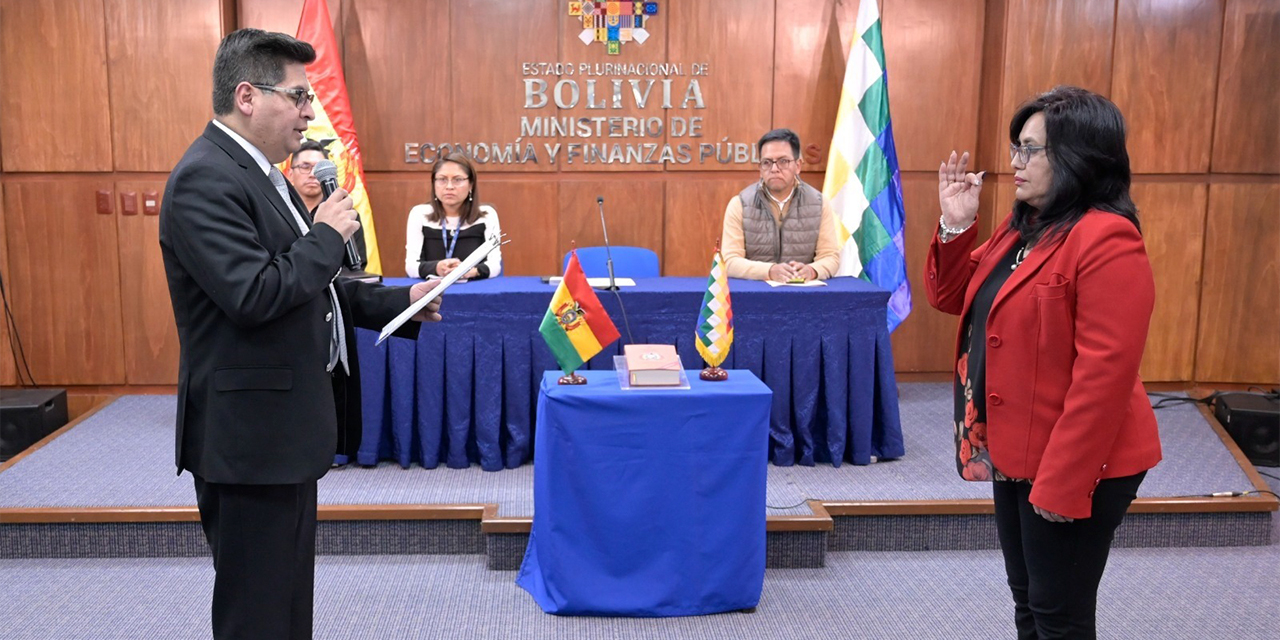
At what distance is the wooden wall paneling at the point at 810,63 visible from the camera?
213 inches

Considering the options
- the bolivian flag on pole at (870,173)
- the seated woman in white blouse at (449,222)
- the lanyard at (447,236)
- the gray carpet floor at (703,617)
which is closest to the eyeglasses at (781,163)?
the bolivian flag on pole at (870,173)

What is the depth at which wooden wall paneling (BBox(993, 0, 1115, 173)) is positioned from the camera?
206 inches

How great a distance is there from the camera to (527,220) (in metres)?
5.51

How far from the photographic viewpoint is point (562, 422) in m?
2.94

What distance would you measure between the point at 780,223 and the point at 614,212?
128 centimetres

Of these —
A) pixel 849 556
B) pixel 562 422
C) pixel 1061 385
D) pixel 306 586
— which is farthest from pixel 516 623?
pixel 1061 385

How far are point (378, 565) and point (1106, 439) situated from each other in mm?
2536

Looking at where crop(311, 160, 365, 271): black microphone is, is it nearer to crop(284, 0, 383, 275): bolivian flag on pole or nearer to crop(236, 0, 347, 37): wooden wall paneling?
crop(284, 0, 383, 275): bolivian flag on pole

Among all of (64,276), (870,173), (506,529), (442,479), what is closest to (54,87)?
(64,276)

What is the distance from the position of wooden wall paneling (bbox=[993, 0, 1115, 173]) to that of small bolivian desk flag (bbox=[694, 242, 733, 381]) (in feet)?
8.73

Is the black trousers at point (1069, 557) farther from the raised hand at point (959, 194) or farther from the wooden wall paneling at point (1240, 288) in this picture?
the wooden wall paneling at point (1240, 288)

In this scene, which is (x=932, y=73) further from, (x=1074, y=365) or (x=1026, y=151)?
(x=1074, y=365)

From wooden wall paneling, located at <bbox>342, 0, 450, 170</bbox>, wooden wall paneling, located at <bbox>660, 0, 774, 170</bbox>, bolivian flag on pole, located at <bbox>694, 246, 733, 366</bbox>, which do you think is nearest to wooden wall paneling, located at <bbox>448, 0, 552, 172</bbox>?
wooden wall paneling, located at <bbox>342, 0, 450, 170</bbox>

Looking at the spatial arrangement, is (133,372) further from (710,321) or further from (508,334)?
(710,321)
